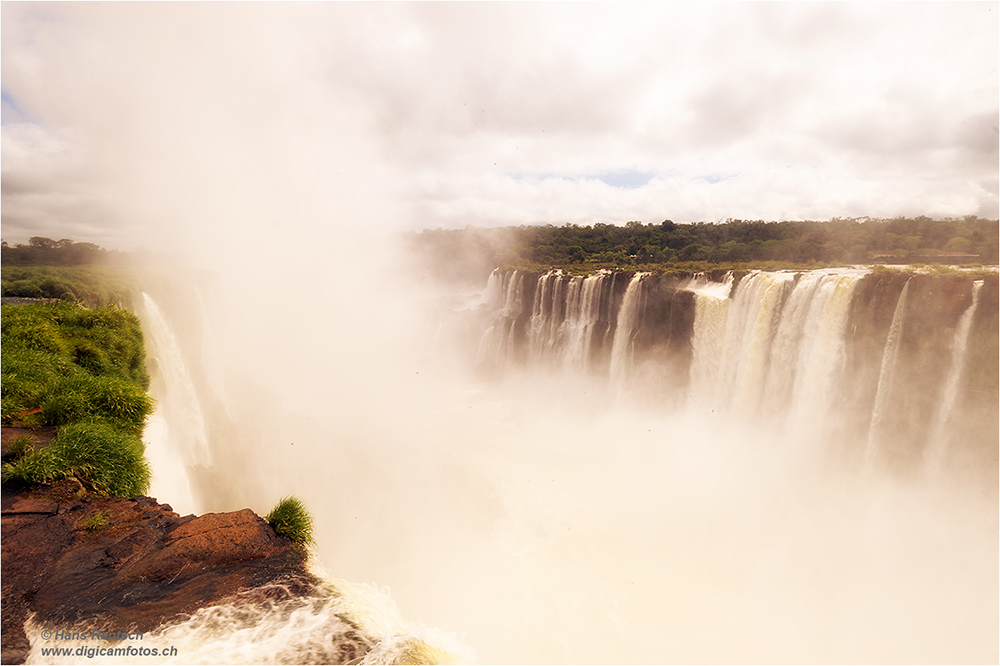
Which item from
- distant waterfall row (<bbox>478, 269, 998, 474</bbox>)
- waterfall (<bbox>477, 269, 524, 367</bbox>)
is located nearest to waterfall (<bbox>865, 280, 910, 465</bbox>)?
distant waterfall row (<bbox>478, 269, 998, 474</bbox>)

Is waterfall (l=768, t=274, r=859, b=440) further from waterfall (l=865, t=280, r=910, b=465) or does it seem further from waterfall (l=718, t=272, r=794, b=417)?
waterfall (l=865, t=280, r=910, b=465)

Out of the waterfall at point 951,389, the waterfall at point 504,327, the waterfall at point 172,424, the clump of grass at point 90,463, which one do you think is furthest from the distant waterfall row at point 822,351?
the waterfall at point 172,424

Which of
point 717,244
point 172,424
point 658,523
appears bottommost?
point 658,523

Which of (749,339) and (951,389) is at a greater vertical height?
(749,339)

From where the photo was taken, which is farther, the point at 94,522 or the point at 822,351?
the point at 822,351

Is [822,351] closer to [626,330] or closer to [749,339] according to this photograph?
[749,339]

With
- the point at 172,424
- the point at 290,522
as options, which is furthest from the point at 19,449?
the point at 172,424

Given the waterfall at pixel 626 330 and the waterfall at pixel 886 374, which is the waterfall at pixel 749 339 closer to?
the waterfall at pixel 886 374
